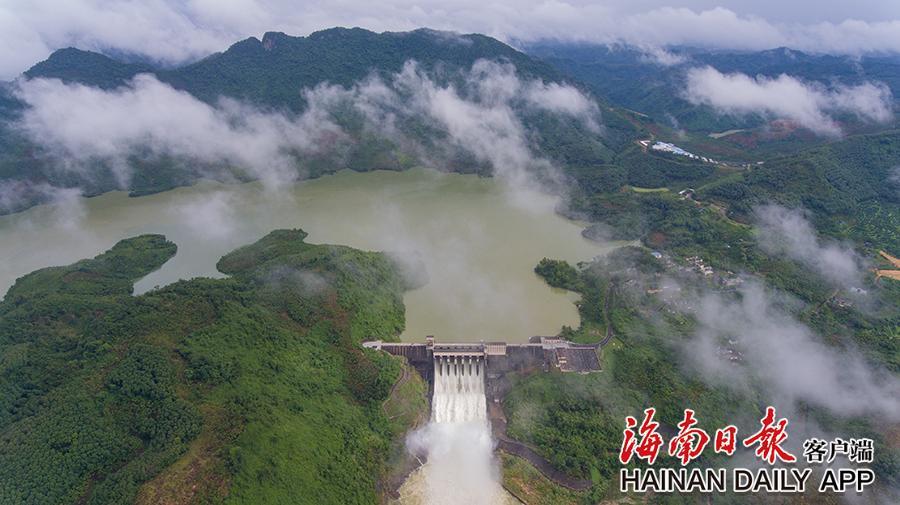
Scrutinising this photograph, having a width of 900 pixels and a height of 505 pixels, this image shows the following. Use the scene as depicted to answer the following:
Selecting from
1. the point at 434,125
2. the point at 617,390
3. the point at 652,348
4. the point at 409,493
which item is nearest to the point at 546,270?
the point at 652,348

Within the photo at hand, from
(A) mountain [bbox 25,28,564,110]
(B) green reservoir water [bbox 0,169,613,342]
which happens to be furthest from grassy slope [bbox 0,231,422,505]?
(A) mountain [bbox 25,28,564,110]

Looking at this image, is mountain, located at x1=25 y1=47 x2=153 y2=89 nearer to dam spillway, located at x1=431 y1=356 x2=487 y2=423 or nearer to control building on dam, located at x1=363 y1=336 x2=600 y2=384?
control building on dam, located at x1=363 y1=336 x2=600 y2=384

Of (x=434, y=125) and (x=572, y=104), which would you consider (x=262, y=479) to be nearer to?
(x=434, y=125)

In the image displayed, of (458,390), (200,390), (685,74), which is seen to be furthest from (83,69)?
(685,74)

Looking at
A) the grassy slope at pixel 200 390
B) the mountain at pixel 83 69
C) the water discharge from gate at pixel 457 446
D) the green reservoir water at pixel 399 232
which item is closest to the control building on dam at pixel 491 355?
the water discharge from gate at pixel 457 446

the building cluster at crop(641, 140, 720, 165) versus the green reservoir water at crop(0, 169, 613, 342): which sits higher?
the building cluster at crop(641, 140, 720, 165)

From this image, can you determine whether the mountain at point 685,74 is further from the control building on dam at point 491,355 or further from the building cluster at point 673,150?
the control building on dam at point 491,355
